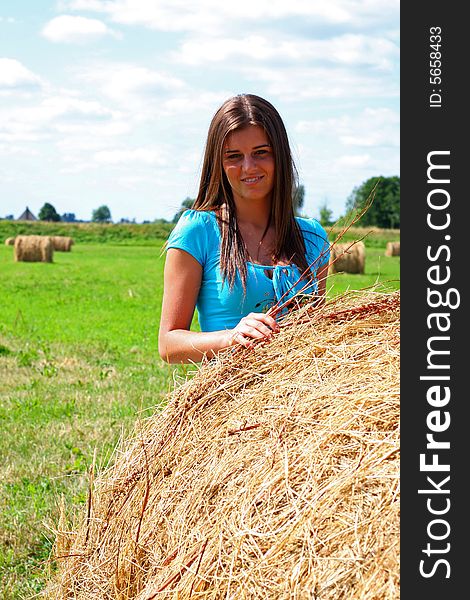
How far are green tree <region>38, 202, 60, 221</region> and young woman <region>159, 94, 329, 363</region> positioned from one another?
10838 centimetres

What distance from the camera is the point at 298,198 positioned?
12.4ft

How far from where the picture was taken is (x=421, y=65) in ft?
7.14

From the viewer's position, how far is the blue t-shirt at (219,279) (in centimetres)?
345

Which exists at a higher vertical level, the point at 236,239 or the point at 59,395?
the point at 236,239

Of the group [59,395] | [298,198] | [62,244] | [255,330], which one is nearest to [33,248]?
[62,244]

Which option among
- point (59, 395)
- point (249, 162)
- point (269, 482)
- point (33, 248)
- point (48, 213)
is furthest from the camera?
point (48, 213)

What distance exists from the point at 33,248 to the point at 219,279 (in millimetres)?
28574

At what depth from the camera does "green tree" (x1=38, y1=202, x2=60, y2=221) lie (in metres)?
109

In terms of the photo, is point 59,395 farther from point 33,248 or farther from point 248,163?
point 33,248

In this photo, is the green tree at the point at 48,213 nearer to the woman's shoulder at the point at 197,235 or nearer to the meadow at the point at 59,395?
the meadow at the point at 59,395

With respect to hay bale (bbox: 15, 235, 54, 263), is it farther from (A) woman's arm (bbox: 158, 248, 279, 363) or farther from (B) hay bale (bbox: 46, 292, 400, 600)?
(B) hay bale (bbox: 46, 292, 400, 600)

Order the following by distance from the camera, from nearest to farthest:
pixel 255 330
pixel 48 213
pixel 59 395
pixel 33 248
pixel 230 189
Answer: pixel 255 330
pixel 230 189
pixel 59 395
pixel 33 248
pixel 48 213

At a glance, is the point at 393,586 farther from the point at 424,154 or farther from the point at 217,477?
the point at 424,154

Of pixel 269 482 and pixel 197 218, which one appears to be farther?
pixel 197 218
